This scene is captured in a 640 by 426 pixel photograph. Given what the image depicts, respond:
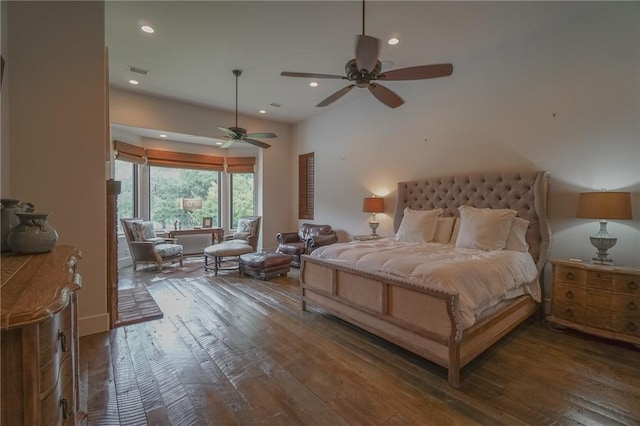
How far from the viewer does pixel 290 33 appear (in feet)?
11.4

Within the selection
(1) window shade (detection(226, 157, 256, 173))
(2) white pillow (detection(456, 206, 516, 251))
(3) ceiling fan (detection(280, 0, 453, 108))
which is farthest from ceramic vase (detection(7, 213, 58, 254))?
(1) window shade (detection(226, 157, 256, 173))

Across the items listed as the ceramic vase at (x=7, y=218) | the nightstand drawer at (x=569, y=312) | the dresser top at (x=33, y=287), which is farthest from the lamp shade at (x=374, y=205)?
the ceramic vase at (x=7, y=218)

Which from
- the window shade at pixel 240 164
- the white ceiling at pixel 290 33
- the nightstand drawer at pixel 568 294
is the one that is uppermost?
the white ceiling at pixel 290 33

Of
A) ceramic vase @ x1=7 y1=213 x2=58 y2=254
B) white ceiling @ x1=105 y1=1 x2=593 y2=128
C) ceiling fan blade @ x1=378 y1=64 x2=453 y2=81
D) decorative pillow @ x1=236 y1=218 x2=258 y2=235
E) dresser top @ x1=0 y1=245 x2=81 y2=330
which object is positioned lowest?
decorative pillow @ x1=236 y1=218 x2=258 y2=235

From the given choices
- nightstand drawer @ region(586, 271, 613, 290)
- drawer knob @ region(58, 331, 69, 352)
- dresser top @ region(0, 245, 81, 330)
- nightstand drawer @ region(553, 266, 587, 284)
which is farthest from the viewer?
nightstand drawer @ region(553, 266, 587, 284)

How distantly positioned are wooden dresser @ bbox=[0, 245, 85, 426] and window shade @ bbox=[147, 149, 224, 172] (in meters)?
6.27

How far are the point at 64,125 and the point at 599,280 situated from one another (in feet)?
17.3

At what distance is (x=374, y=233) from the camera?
16.9 feet

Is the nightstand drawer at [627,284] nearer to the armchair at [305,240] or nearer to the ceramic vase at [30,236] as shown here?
the armchair at [305,240]

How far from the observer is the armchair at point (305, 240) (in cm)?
552

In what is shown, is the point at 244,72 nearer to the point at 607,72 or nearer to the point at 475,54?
the point at 475,54

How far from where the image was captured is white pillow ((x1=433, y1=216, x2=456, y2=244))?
3.86 m

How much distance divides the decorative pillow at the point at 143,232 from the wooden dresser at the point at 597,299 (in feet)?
21.3

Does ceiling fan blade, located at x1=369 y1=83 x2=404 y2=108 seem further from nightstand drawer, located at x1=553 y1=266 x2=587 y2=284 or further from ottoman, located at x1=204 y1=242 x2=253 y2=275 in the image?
ottoman, located at x1=204 y1=242 x2=253 y2=275
